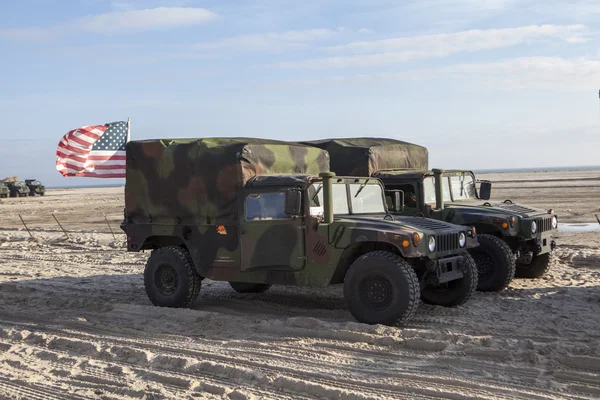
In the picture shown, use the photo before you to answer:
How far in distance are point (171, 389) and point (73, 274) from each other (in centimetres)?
706

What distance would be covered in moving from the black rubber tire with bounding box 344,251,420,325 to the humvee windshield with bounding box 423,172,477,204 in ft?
10.9

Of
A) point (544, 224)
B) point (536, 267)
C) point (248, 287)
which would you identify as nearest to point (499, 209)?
point (544, 224)

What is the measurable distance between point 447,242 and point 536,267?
3.44 metres

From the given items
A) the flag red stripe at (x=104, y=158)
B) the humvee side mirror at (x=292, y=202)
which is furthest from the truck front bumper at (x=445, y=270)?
the flag red stripe at (x=104, y=158)

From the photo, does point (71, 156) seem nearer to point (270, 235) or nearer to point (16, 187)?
point (270, 235)

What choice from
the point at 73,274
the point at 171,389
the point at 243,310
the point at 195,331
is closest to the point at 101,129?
the point at 73,274

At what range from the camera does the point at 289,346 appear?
264 inches

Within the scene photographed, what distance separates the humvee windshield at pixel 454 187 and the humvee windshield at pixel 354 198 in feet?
6.50

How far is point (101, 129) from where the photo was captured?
505 inches

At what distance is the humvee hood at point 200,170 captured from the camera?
8305 mm

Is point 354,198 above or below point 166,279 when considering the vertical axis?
above

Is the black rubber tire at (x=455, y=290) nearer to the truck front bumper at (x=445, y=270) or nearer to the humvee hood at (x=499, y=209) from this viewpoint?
the truck front bumper at (x=445, y=270)

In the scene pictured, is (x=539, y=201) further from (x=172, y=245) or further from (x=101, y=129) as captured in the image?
(x=172, y=245)

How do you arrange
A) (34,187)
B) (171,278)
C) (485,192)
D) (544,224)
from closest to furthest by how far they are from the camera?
(171,278)
(544,224)
(485,192)
(34,187)
